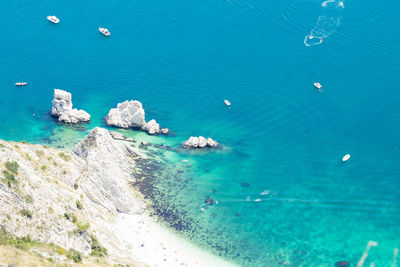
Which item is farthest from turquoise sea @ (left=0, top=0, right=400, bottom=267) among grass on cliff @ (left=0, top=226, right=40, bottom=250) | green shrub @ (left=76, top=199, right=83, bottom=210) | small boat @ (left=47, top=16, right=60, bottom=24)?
grass on cliff @ (left=0, top=226, right=40, bottom=250)

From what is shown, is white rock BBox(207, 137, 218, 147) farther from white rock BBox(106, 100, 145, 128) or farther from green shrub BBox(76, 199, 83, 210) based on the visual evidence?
green shrub BBox(76, 199, 83, 210)

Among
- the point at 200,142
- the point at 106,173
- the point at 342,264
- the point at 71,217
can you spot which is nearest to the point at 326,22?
the point at 200,142

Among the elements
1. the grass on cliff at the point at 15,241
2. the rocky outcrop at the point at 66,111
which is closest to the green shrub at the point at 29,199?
the grass on cliff at the point at 15,241

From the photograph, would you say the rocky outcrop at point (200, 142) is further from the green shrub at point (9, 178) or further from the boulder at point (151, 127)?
the green shrub at point (9, 178)

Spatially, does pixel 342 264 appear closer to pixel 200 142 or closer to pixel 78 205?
pixel 200 142

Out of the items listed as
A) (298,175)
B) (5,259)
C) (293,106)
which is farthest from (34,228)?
(293,106)

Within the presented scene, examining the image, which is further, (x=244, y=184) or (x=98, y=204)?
(x=244, y=184)
